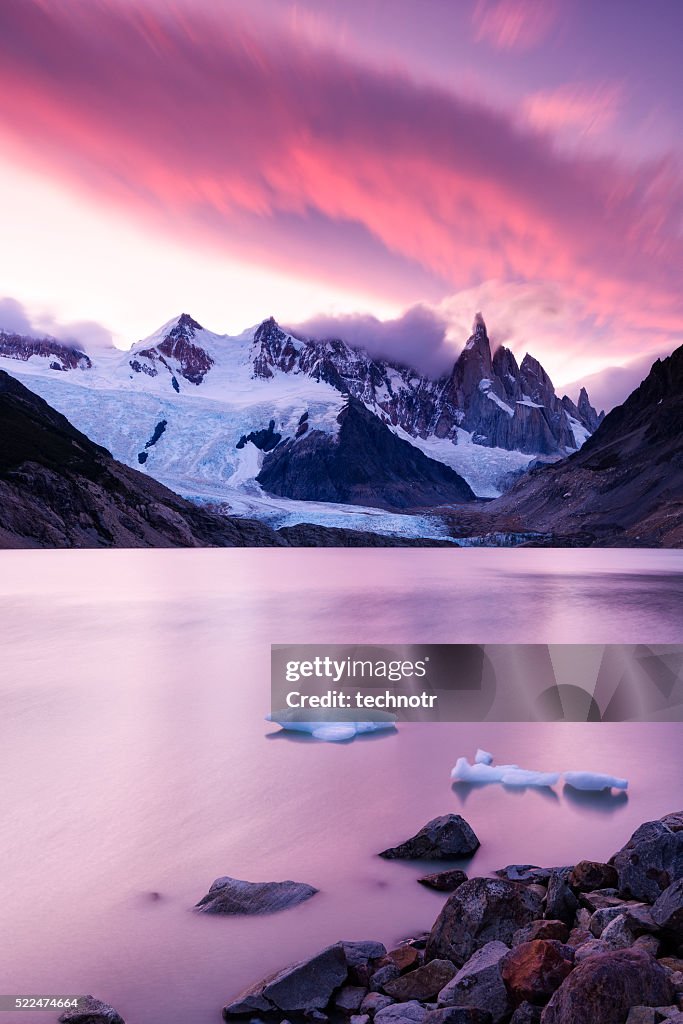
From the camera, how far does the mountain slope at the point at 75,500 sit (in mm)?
100250

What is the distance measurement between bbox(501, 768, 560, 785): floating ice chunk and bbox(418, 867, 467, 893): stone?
11.4 ft

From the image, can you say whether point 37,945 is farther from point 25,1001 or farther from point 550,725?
point 550,725

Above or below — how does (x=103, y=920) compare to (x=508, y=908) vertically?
below

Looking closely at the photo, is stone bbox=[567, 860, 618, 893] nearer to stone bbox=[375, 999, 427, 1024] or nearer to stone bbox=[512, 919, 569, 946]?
stone bbox=[512, 919, 569, 946]

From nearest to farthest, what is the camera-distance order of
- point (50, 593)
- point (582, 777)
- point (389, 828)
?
point (389, 828) → point (582, 777) → point (50, 593)

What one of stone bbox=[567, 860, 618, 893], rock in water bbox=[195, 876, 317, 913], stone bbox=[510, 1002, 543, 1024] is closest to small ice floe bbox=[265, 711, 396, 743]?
rock in water bbox=[195, 876, 317, 913]

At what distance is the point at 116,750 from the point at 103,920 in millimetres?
6558

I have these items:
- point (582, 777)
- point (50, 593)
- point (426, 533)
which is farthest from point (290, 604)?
point (426, 533)

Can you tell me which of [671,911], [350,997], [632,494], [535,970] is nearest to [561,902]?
[671,911]

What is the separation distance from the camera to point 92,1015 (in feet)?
17.9

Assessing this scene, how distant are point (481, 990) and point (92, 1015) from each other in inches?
107

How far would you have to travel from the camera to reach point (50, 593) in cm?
4841

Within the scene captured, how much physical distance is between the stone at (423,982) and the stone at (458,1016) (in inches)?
24.7

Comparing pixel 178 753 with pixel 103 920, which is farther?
pixel 178 753
